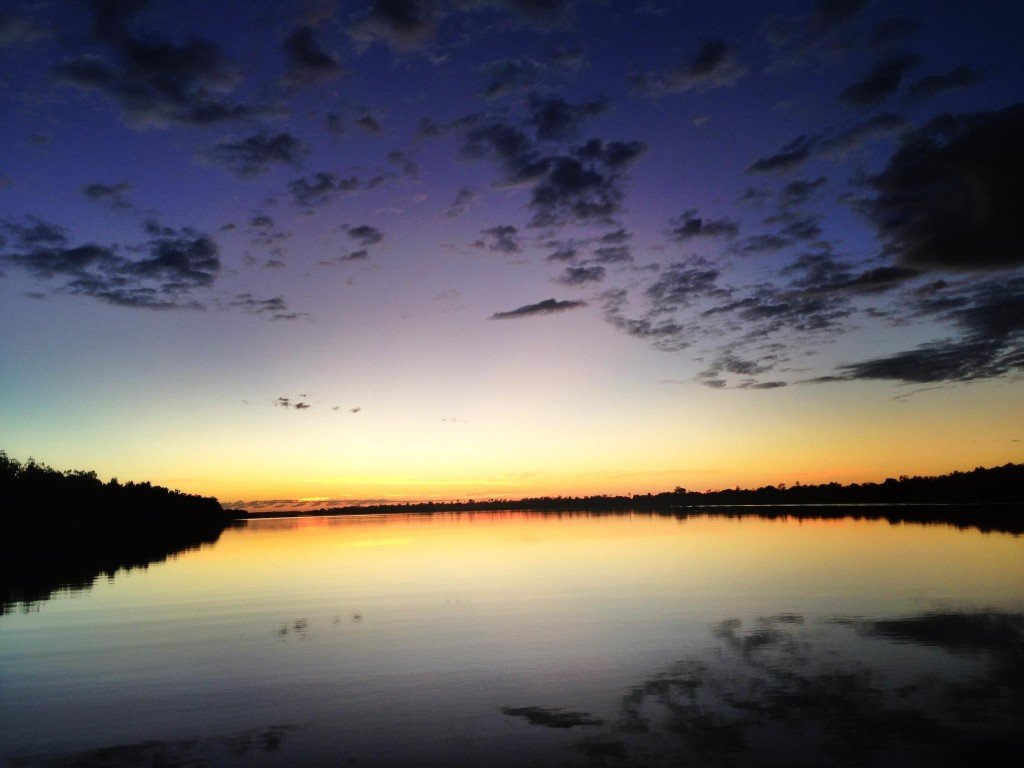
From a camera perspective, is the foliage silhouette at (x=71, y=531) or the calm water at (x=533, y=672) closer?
the calm water at (x=533, y=672)

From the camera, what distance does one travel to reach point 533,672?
63.3ft

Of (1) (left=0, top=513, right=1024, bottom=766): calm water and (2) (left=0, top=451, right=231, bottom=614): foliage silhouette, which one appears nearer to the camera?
(1) (left=0, top=513, right=1024, bottom=766): calm water

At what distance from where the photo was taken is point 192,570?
55.1 metres

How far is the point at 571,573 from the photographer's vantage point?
4478 centimetres

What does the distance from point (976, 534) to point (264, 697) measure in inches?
2810

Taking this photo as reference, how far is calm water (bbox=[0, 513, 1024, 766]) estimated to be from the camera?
13.4 m

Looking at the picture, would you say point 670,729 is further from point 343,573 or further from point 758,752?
point 343,573

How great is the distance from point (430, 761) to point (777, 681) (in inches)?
373

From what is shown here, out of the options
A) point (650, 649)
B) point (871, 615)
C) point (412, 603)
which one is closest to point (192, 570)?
point (412, 603)

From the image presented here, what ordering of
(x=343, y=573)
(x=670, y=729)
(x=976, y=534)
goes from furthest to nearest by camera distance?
(x=976, y=534), (x=343, y=573), (x=670, y=729)

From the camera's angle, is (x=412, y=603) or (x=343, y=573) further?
(x=343, y=573)

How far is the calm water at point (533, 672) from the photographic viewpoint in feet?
44.1

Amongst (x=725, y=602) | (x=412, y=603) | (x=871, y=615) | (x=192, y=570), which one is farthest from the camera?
(x=192, y=570)

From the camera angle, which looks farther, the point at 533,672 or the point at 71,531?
the point at 71,531
